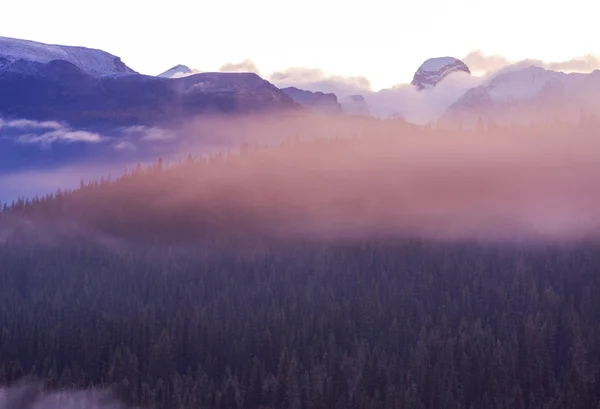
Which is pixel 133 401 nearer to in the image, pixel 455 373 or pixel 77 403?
pixel 77 403

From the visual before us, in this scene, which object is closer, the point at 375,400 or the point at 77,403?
the point at 375,400

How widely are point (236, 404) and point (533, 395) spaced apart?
2318 inches

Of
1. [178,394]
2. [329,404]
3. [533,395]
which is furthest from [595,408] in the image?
[178,394]

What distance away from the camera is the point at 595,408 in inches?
Answer: 7013

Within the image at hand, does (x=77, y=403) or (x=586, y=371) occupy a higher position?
(x=586, y=371)

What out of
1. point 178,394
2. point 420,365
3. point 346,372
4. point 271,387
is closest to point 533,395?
point 420,365

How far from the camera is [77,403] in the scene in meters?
200

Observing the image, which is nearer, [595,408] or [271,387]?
[595,408]

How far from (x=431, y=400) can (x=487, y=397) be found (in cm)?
1102

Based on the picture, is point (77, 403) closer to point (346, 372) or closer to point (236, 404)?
point (236, 404)

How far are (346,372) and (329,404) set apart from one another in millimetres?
16511

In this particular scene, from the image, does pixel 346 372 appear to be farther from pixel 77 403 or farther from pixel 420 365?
pixel 77 403

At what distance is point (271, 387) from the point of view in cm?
19350

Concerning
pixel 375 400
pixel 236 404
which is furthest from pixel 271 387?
pixel 375 400
